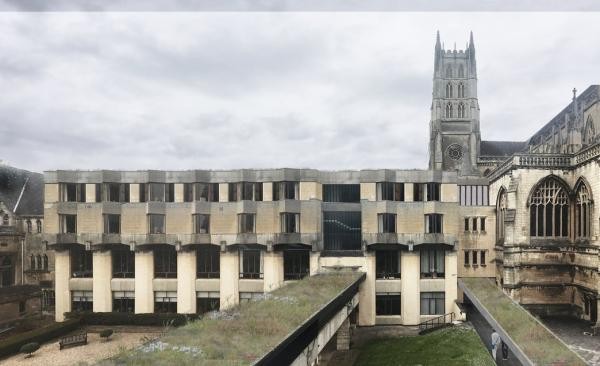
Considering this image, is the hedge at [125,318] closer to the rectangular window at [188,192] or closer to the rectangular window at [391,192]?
the rectangular window at [188,192]

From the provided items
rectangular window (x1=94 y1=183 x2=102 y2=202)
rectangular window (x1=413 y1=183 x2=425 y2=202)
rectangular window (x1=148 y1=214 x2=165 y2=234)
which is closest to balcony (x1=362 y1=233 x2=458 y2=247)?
rectangular window (x1=413 y1=183 x2=425 y2=202)

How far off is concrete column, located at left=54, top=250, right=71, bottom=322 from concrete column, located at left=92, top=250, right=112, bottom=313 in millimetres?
3264

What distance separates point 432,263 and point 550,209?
13.7 metres

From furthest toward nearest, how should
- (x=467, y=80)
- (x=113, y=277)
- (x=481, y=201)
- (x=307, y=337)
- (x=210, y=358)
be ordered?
(x=467, y=80)
(x=481, y=201)
(x=113, y=277)
(x=307, y=337)
(x=210, y=358)

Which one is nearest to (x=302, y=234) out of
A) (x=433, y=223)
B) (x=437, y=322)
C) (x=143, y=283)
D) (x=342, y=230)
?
(x=342, y=230)

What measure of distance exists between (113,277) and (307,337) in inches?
1387

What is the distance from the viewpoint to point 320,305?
23656 mm

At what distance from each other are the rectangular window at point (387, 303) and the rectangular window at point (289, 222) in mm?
11369

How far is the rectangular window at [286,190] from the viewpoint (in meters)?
46.0

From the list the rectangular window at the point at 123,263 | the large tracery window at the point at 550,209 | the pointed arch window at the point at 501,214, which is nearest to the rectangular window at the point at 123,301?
the rectangular window at the point at 123,263

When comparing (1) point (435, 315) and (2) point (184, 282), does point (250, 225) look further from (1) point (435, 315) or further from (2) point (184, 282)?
(1) point (435, 315)

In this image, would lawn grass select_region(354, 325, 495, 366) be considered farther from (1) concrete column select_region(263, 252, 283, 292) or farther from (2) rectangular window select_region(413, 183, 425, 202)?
(2) rectangular window select_region(413, 183, 425, 202)

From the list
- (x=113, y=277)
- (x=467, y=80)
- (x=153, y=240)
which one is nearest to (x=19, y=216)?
(x=113, y=277)

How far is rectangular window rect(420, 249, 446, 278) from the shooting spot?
45.0 m
